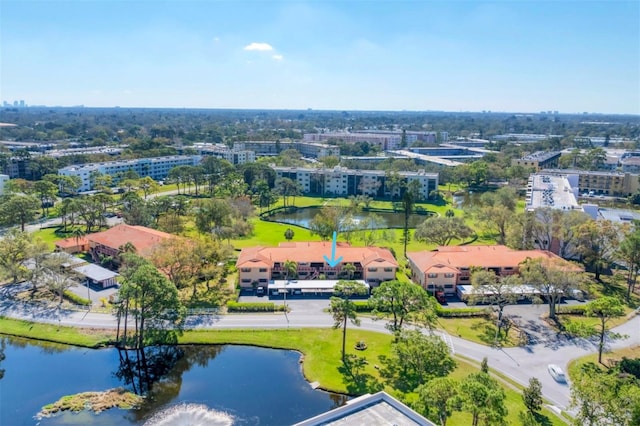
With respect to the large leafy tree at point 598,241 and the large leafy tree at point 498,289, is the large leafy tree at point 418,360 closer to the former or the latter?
the large leafy tree at point 498,289

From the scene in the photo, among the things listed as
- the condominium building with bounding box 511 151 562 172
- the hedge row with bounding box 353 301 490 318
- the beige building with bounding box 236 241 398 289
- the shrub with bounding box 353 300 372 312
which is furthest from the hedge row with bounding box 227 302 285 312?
the condominium building with bounding box 511 151 562 172

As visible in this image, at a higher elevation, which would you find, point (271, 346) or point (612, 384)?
point (612, 384)

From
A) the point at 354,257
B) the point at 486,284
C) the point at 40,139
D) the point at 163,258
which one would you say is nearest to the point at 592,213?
the point at 486,284

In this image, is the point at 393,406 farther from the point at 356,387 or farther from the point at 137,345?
the point at 137,345

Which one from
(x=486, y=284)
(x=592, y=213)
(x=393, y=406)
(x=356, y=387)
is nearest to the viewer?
(x=393, y=406)

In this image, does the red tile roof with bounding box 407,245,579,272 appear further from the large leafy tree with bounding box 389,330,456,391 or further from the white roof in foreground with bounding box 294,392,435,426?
the white roof in foreground with bounding box 294,392,435,426

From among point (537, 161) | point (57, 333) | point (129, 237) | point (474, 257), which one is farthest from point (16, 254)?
point (537, 161)
